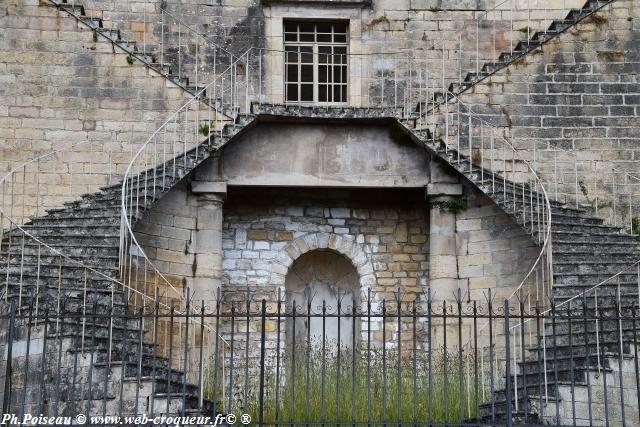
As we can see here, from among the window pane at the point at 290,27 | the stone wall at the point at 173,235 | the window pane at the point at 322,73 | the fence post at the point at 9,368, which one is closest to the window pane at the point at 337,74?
the window pane at the point at 322,73

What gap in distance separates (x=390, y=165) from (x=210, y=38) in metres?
3.78

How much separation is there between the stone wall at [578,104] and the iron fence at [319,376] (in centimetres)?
284

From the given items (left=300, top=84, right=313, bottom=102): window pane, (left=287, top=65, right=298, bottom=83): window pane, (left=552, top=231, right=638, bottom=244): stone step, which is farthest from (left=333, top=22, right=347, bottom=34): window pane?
(left=552, top=231, right=638, bottom=244): stone step

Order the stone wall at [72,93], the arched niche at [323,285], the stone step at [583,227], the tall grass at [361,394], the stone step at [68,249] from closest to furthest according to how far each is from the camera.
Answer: the tall grass at [361,394], the stone step at [68,249], the stone step at [583,227], the stone wall at [72,93], the arched niche at [323,285]

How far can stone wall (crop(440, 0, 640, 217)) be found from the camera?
60.8 feet

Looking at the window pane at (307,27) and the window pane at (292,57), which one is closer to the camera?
the window pane at (292,57)

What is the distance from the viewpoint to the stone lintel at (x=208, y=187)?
1847cm

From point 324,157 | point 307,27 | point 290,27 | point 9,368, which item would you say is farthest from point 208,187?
point 9,368

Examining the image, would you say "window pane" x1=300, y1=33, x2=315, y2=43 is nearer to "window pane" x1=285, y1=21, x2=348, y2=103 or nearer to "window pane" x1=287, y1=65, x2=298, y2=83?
"window pane" x1=285, y1=21, x2=348, y2=103

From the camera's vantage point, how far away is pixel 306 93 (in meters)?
20.3

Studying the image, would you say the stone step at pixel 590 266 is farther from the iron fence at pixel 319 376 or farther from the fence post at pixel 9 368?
the fence post at pixel 9 368

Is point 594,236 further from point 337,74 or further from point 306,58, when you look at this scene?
point 306,58

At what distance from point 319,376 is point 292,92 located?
607 cm

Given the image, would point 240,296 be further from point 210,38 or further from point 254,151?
point 210,38
